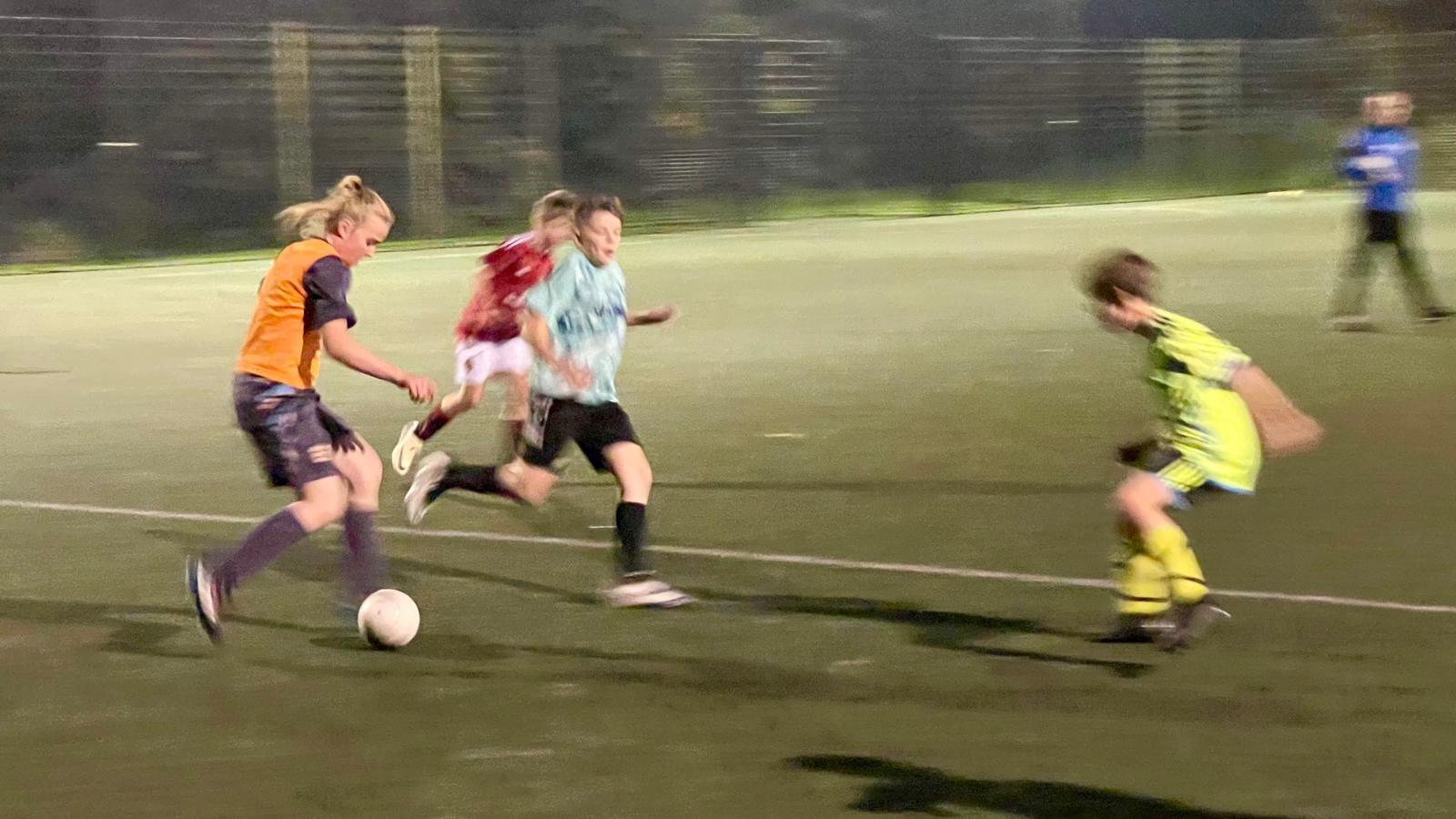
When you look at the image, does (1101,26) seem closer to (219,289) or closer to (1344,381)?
(219,289)

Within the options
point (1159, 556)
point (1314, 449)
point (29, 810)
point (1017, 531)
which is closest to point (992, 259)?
point (1314, 449)

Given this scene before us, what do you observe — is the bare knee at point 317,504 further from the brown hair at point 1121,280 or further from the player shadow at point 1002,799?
the brown hair at point 1121,280

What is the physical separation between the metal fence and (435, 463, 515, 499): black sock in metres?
15.9

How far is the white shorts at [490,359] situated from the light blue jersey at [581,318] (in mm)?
2050

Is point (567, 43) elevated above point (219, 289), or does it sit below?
above

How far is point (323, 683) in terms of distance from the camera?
18.0 feet

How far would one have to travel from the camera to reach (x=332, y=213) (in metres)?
5.77

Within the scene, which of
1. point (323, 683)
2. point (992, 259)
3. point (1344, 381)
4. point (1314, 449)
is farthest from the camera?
point (992, 259)

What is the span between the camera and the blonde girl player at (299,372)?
18.7 ft

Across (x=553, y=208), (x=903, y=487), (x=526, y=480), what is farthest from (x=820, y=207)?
(x=526, y=480)

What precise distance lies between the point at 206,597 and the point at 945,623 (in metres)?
2.23

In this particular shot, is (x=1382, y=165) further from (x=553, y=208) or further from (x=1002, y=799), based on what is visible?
(x=1002, y=799)

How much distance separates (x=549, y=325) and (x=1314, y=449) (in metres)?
4.13

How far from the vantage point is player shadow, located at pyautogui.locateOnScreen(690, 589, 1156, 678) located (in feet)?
18.6
